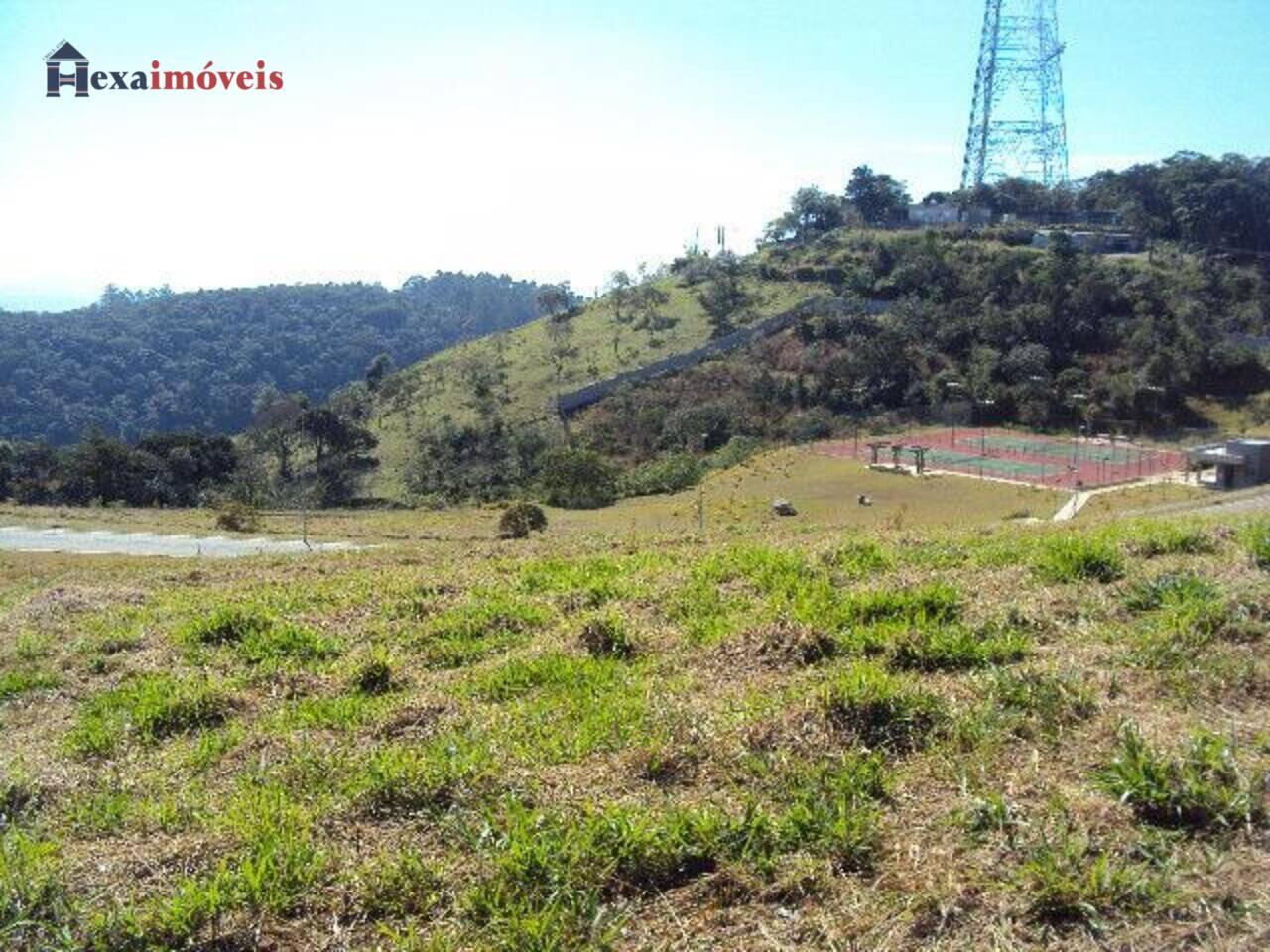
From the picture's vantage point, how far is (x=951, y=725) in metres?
4.22

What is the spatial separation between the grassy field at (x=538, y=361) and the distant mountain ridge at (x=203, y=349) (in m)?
20.7

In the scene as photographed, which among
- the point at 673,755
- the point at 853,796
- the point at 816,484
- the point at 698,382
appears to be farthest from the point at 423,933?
the point at 698,382

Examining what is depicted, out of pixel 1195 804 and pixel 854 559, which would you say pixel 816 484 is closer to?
pixel 854 559

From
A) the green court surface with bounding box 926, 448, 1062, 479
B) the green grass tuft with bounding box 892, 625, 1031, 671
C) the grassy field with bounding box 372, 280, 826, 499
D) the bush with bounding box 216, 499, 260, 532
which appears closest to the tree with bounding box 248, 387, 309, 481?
the grassy field with bounding box 372, 280, 826, 499

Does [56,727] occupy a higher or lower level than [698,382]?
lower

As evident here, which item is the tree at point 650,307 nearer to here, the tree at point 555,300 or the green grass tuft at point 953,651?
the tree at point 555,300

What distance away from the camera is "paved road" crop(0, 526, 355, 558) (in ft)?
88.5

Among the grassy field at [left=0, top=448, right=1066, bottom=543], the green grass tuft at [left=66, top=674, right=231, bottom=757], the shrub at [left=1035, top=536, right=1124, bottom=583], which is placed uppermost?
the shrub at [left=1035, top=536, right=1124, bottom=583]

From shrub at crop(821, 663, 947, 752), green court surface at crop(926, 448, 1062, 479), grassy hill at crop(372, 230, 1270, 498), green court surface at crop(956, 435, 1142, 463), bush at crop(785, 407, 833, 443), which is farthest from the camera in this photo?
grassy hill at crop(372, 230, 1270, 498)

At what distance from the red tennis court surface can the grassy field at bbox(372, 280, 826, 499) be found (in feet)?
69.5

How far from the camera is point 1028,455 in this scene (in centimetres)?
5256

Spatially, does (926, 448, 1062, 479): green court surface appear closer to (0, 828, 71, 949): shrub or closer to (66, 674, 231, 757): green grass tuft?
(66, 674, 231, 757): green grass tuft

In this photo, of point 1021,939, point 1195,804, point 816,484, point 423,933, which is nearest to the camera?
point 1021,939

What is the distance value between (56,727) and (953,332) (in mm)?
70657
